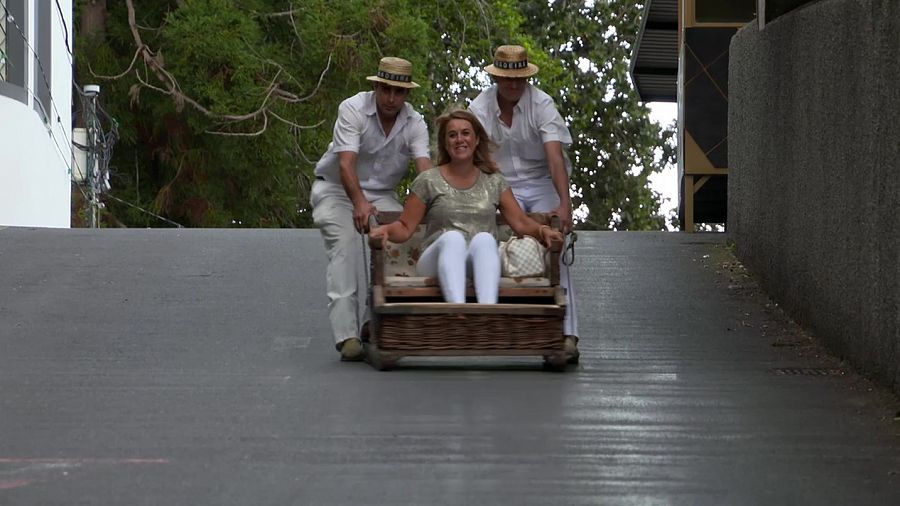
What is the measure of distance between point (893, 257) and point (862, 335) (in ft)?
2.70

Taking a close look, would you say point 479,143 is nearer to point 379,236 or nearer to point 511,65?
point 511,65

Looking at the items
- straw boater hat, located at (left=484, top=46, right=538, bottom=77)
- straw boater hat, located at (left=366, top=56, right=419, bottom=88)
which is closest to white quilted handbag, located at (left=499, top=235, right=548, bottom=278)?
straw boater hat, located at (left=484, top=46, right=538, bottom=77)

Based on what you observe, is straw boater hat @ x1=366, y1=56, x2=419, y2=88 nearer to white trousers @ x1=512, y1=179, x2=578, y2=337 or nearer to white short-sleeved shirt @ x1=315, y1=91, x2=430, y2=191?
white short-sleeved shirt @ x1=315, y1=91, x2=430, y2=191

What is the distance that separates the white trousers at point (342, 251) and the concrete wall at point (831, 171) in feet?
7.58

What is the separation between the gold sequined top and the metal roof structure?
14.4m

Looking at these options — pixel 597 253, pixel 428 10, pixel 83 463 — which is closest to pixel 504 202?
pixel 83 463

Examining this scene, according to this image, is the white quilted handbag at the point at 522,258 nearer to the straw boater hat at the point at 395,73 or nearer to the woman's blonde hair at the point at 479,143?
the woman's blonde hair at the point at 479,143

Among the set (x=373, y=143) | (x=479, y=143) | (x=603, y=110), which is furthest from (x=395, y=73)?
(x=603, y=110)

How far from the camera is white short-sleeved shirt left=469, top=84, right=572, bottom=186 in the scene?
419 inches

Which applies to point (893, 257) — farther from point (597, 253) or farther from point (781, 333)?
point (597, 253)

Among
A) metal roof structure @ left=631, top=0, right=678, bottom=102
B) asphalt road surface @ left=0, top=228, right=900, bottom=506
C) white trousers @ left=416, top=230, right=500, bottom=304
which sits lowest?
asphalt road surface @ left=0, top=228, right=900, bottom=506

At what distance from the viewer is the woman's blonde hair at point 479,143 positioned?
10320mm

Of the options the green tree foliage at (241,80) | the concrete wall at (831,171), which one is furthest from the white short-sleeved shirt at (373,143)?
the green tree foliage at (241,80)

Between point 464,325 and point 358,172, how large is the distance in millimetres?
1359
